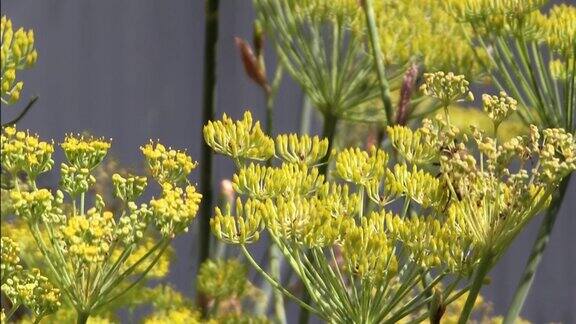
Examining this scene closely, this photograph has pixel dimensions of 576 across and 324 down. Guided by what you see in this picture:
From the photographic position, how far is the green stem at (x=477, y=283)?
896mm

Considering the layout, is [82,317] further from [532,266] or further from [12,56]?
[532,266]

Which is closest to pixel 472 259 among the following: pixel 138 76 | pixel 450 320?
pixel 450 320

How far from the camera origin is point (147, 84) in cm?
297

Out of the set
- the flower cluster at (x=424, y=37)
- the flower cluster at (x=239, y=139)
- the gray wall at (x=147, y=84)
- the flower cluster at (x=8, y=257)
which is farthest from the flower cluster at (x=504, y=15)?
the gray wall at (x=147, y=84)

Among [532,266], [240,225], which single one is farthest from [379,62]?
[240,225]

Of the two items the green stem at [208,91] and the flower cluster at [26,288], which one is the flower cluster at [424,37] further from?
the flower cluster at [26,288]

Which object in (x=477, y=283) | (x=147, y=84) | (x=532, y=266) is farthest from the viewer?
(x=147, y=84)

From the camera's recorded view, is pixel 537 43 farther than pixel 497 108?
Yes

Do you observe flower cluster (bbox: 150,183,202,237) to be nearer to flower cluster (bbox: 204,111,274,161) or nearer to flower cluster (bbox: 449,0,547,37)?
flower cluster (bbox: 204,111,274,161)

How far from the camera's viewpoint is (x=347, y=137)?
209 cm

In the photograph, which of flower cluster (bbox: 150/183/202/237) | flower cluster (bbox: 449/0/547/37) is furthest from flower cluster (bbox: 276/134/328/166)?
flower cluster (bbox: 449/0/547/37)

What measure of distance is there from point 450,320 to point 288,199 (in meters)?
0.68

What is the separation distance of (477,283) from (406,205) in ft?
0.50

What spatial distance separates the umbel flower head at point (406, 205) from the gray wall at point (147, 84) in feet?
6.27
